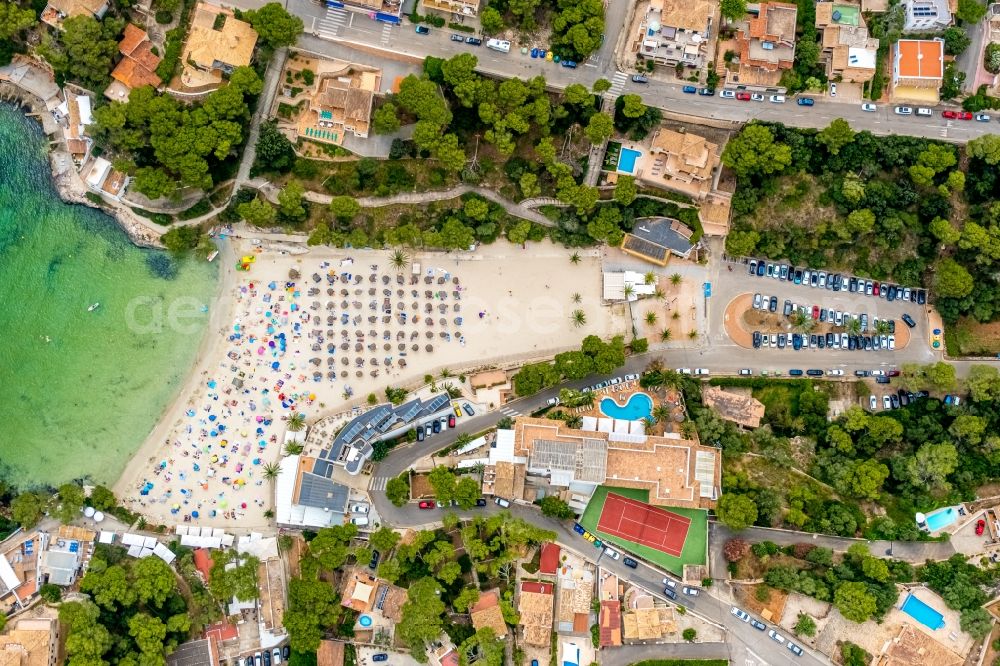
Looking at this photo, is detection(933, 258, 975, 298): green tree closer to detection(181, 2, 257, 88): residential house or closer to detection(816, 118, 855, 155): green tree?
detection(816, 118, 855, 155): green tree

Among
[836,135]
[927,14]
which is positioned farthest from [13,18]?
[927,14]

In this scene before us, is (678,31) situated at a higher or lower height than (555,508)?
higher

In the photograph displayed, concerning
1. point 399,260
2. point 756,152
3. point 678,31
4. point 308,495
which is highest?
point 678,31

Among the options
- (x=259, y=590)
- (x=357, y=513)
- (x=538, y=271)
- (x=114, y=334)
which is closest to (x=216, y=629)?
(x=259, y=590)

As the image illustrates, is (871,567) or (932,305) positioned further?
(932,305)

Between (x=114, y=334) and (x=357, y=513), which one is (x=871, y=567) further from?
(x=114, y=334)

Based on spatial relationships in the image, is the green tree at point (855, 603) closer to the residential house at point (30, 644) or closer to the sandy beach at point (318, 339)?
the sandy beach at point (318, 339)

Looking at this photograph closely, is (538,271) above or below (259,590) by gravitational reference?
above

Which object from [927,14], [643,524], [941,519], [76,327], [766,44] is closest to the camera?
[941,519]

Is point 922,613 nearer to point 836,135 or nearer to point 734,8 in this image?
point 836,135
